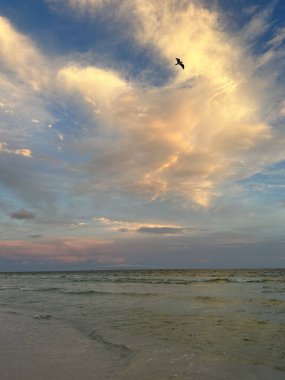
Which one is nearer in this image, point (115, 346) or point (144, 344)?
point (115, 346)

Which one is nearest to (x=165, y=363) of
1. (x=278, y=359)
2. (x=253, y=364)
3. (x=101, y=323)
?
(x=253, y=364)

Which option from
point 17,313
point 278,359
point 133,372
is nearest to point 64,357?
point 133,372

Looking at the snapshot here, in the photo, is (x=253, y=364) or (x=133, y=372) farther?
(x=253, y=364)

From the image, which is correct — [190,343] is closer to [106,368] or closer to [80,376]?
[106,368]

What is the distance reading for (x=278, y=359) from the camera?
998cm

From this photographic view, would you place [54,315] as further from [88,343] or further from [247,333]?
[247,333]

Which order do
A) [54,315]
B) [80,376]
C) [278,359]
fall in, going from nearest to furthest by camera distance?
[80,376] → [278,359] → [54,315]

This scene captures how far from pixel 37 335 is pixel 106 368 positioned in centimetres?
523

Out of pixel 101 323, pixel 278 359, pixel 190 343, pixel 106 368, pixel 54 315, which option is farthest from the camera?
pixel 54 315

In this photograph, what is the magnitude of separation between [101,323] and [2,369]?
25.2 ft

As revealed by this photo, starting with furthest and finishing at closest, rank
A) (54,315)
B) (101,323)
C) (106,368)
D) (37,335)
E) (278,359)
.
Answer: (54,315)
(101,323)
(37,335)
(278,359)
(106,368)

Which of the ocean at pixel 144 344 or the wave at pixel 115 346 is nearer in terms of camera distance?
the ocean at pixel 144 344

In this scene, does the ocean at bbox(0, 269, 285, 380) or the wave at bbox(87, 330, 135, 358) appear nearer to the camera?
the ocean at bbox(0, 269, 285, 380)

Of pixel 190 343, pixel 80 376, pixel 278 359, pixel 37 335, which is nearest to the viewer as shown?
pixel 80 376
